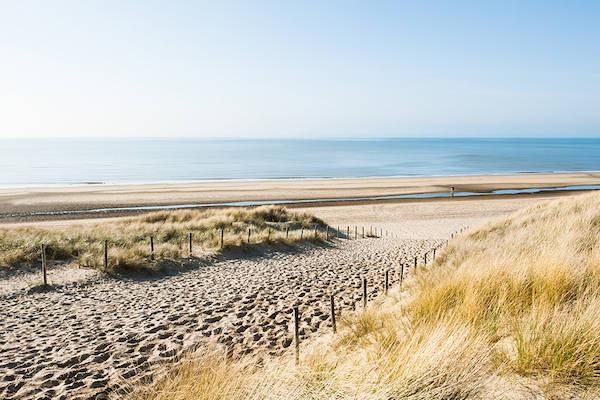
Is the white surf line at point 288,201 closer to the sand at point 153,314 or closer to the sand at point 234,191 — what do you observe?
the sand at point 234,191

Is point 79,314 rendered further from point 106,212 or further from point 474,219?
point 474,219

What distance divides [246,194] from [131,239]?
28.3 meters

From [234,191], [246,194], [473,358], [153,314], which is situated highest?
[473,358]

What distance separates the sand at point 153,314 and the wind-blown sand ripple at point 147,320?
0.02 meters

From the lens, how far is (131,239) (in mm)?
15742

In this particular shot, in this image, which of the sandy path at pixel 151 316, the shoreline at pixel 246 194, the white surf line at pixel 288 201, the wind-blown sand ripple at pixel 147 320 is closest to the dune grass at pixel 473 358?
the sandy path at pixel 151 316

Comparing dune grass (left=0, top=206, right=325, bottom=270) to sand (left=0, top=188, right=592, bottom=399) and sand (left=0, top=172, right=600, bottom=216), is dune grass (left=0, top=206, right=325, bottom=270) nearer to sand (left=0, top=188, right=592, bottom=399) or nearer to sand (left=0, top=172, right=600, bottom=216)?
sand (left=0, top=188, right=592, bottom=399)

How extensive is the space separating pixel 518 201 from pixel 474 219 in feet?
40.1

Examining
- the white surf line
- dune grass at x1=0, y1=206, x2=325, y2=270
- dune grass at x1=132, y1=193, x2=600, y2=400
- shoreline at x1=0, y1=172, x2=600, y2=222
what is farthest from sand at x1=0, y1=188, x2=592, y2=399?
shoreline at x1=0, y1=172, x2=600, y2=222

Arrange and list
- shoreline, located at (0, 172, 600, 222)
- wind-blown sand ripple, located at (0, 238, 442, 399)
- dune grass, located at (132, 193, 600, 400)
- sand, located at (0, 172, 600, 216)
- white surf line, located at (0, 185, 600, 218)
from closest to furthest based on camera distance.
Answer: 1. dune grass, located at (132, 193, 600, 400)
2. wind-blown sand ripple, located at (0, 238, 442, 399)
3. white surf line, located at (0, 185, 600, 218)
4. shoreline, located at (0, 172, 600, 222)
5. sand, located at (0, 172, 600, 216)

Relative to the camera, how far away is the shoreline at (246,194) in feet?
114

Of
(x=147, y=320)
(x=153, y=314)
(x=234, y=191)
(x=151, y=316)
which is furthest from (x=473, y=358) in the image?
(x=234, y=191)

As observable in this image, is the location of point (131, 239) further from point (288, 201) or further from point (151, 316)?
point (288, 201)

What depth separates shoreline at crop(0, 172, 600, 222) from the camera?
3481 cm
